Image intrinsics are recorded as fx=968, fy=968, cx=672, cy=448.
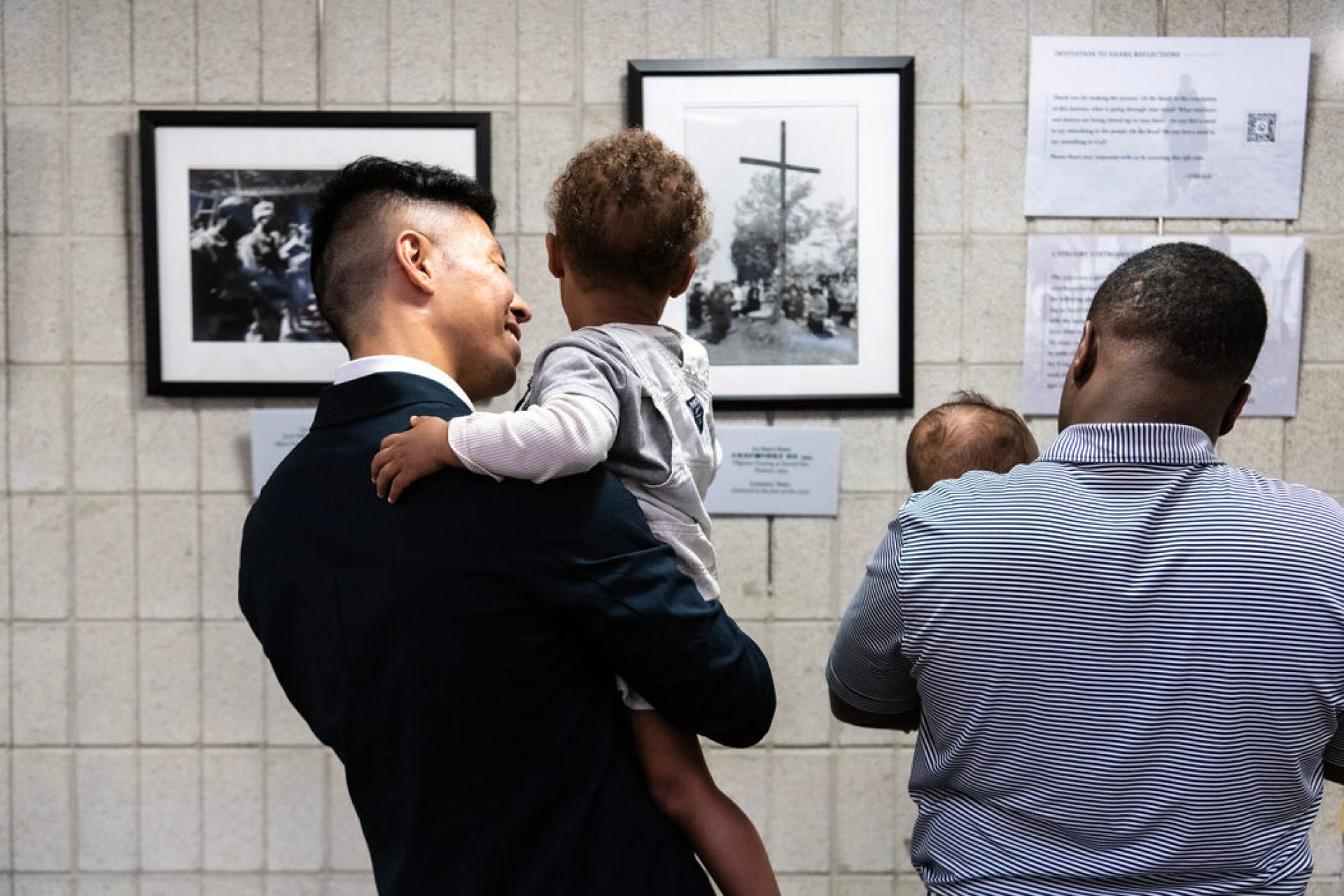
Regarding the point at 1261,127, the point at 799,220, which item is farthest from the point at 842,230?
the point at 1261,127

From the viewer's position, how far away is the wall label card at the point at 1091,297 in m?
1.84

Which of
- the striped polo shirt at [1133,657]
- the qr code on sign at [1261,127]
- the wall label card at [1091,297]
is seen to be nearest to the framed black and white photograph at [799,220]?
the wall label card at [1091,297]

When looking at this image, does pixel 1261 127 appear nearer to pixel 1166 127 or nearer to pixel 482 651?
pixel 1166 127

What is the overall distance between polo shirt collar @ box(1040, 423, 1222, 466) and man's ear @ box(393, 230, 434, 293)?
2.14 feet

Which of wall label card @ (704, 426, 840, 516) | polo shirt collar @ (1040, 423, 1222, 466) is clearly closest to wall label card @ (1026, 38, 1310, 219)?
wall label card @ (704, 426, 840, 516)

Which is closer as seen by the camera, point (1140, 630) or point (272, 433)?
point (1140, 630)

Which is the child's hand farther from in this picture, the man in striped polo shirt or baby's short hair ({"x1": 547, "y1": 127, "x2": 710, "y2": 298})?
the man in striped polo shirt

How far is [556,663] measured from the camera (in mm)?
868

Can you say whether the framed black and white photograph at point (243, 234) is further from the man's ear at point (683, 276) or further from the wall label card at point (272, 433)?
the man's ear at point (683, 276)

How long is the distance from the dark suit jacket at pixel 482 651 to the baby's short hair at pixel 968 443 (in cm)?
55

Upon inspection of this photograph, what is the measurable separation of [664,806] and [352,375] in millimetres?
530

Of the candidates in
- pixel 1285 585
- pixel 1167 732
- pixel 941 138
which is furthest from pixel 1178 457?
pixel 941 138

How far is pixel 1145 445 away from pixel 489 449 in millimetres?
575

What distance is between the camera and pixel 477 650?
84 centimetres
